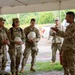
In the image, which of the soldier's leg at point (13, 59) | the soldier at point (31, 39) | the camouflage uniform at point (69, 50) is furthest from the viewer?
the soldier at point (31, 39)

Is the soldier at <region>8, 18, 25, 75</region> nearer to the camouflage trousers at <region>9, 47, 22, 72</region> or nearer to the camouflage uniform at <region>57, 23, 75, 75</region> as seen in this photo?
the camouflage trousers at <region>9, 47, 22, 72</region>

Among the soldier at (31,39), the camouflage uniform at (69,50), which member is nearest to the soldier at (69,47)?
the camouflage uniform at (69,50)

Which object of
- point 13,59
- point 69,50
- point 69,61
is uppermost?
point 69,50

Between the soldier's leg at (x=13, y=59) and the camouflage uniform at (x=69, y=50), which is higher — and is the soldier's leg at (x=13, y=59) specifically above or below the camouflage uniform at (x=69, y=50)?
below

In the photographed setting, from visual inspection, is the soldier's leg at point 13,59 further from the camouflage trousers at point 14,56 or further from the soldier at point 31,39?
the soldier at point 31,39

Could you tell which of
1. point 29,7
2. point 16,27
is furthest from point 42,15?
point 16,27

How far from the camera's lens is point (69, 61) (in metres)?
4.66

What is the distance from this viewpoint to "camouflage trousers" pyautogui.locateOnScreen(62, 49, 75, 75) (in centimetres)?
465

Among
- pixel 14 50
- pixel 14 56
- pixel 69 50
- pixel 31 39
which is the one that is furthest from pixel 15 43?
pixel 69 50

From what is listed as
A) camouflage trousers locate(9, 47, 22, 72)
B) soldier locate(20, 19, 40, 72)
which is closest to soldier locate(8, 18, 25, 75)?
camouflage trousers locate(9, 47, 22, 72)

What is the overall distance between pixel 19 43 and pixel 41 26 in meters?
4.40

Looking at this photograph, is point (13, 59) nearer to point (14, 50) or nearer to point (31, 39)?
Answer: point (14, 50)

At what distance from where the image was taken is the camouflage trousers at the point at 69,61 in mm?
4652

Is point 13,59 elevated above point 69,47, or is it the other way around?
point 69,47
